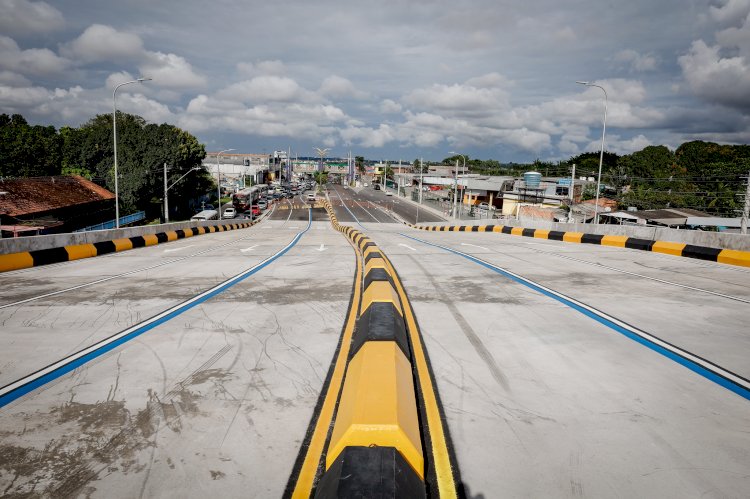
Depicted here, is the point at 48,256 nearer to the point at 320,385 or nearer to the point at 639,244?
the point at 320,385

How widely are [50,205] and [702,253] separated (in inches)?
1704

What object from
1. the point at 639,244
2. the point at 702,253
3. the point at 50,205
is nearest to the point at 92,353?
the point at 702,253

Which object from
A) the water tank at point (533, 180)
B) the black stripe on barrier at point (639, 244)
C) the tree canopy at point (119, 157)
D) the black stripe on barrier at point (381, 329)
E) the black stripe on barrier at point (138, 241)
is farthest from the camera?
the water tank at point (533, 180)

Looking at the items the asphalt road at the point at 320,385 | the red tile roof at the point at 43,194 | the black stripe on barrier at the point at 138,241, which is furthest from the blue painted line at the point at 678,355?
the red tile roof at the point at 43,194

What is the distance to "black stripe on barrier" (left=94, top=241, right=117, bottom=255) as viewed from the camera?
14227 mm

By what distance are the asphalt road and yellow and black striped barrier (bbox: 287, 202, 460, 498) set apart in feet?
0.51

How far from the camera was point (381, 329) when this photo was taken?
17.4 feet

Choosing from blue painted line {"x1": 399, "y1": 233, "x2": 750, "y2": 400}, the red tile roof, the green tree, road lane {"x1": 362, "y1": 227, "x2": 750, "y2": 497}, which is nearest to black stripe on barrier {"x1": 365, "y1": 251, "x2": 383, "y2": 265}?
road lane {"x1": 362, "y1": 227, "x2": 750, "y2": 497}

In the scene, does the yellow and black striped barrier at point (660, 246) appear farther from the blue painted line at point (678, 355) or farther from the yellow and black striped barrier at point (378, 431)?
the yellow and black striped barrier at point (378, 431)

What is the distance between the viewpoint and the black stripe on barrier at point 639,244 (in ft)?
52.3

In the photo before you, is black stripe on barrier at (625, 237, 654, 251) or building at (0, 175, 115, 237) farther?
building at (0, 175, 115, 237)

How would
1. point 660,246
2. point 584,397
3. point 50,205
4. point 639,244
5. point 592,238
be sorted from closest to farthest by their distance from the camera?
point 584,397 → point 660,246 → point 639,244 → point 592,238 → point 50,205

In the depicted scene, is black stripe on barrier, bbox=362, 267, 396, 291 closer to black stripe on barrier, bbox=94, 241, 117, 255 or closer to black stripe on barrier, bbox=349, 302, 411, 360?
black stripe on barrier, bbox=349, 302, 411, 360

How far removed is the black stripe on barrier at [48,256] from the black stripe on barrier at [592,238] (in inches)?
775
